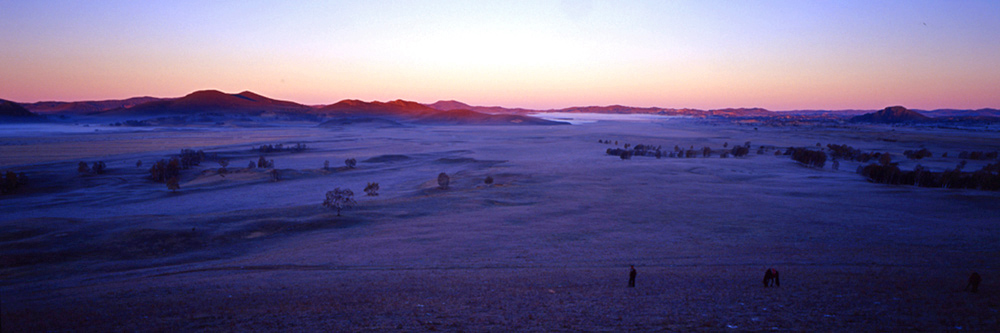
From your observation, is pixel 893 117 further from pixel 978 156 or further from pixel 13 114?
pixel 13 114

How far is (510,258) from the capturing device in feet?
45.2

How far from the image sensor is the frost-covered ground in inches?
363

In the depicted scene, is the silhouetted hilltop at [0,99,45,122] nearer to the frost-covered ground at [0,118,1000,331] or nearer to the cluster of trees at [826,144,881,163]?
the frost-covered ground at [0,118,1000,331]

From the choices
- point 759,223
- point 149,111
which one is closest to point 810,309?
point 759,223

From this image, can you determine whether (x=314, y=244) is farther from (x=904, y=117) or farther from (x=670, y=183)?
(x=904, y=117)

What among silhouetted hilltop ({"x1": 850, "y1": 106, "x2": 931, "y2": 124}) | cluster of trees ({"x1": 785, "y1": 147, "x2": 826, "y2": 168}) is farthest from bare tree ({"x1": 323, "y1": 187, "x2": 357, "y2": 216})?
silhouetted hilltop ({"x1": 850, "y1": 106, "x2": 931, "y2": 124})

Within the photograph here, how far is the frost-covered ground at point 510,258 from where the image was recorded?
9219mm

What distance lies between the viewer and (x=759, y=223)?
60.2 ft

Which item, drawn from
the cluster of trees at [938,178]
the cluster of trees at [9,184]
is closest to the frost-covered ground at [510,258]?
the cluster of trees at [9,184]

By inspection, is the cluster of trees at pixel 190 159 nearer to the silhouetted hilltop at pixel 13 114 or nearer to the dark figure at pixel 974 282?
the dark figure at pixel 974 282

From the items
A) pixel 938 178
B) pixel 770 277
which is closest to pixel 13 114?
pixel 770 277

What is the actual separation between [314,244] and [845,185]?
27444mm

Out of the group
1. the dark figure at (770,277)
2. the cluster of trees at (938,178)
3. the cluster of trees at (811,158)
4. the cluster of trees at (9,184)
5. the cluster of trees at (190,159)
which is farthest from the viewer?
the cluster of trees at (190,159)

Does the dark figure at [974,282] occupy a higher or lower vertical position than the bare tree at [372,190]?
higher
